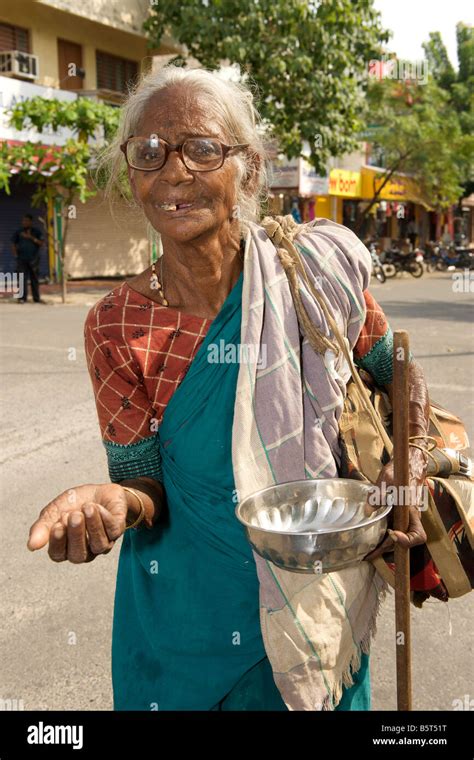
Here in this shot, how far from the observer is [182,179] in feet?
5.33

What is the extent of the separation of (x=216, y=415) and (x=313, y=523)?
11.4 inches

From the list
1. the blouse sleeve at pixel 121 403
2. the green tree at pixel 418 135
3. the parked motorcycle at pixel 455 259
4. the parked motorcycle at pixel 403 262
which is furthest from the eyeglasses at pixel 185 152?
the parked motorcycle at pixel 455 259

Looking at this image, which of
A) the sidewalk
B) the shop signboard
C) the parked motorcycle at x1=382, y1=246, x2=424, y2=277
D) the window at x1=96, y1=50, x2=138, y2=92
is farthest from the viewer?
the parked motorcycle at x1=382, y1=246, x2=424, y2=277

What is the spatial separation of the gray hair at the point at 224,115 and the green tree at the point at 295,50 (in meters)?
13.1

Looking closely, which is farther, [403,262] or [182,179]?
[403,262]

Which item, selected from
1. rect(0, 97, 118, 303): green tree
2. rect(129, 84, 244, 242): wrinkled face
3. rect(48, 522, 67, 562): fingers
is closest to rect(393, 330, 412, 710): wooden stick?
rect(129, 84, 244, 242): wrinkled face

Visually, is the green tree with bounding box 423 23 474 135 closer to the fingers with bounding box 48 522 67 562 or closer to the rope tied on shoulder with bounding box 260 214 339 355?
the rope tied on shoulder with bounding box 260 214 339 355

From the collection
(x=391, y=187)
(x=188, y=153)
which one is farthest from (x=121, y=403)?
(x=391, y=187)

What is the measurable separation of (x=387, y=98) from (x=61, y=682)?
72.0ft

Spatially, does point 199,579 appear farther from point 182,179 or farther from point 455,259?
point 455,259

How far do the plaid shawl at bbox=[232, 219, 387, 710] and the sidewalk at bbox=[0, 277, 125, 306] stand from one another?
41.3ft

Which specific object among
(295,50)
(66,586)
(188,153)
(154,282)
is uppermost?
(295,50)

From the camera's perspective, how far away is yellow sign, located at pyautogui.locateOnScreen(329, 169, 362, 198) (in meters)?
24.2

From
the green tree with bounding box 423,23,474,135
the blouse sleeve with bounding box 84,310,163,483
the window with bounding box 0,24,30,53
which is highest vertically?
the green tree with bounding box 423,23,474,135
